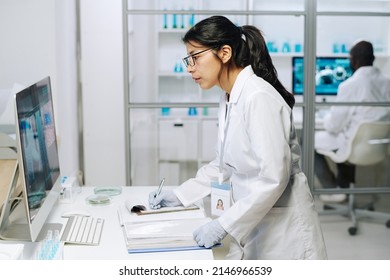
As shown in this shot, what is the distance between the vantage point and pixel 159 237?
160 centimetres

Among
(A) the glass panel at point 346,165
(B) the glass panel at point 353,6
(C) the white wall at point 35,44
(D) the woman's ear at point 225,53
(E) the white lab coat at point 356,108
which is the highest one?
(B) the glass panel at point 353,6

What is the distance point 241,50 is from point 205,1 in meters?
1.88

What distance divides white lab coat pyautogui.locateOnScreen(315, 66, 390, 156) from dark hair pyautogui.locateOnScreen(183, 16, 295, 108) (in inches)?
78.3

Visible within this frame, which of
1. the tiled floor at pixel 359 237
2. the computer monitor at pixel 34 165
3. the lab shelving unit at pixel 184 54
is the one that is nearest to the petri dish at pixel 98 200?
the computer monitor at pixel 34 165

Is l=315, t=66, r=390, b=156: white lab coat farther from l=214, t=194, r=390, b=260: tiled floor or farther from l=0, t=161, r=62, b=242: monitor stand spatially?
l=0, t=161, r=62, b=242: monitor stand

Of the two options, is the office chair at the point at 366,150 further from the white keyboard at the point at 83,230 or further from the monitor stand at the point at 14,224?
the monitor stand at the point at 14,224

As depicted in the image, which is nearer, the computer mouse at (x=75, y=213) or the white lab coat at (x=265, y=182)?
the white lab coat at (x=265, y=182)

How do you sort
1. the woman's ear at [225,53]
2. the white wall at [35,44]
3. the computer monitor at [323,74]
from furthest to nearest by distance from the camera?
the computer monitor at [323,74], the white wall at [35,44], the woman's ear at [225,53]

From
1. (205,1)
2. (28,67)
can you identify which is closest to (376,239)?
(205,1)

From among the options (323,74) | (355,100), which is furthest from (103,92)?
(355,100)

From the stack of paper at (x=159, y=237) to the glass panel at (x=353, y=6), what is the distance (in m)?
2.31

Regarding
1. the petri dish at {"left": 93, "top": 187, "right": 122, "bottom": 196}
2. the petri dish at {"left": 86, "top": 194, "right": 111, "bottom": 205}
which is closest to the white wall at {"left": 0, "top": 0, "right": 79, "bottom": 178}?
the petri dish at {"left": 93, "top": 187, "right": 122, "bottom": 196}

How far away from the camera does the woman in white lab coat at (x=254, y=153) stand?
1.58 m

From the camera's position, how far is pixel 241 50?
179 cm
